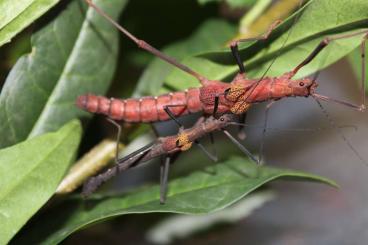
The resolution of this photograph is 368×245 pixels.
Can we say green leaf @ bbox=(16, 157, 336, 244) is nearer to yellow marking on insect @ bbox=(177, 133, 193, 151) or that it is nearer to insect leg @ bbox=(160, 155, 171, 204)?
insect leg @ bbox=(160, 155, 171, 204)

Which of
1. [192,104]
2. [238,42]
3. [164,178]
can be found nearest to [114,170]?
[164,178]

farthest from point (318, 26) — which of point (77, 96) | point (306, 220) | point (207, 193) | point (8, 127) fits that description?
point (306, 220)

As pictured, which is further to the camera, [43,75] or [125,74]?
[125,74]

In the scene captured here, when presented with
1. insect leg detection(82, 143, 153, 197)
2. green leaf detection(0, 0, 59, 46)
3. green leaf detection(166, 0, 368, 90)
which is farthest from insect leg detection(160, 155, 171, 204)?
green leaf detection(0, 0, 59, 46)

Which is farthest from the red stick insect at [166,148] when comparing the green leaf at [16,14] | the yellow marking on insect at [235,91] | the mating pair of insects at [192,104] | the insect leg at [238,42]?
the green leaf at [16,14]

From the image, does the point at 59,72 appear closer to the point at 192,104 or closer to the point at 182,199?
the point at 192,104

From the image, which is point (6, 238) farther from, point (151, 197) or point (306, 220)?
point (306, 220)
